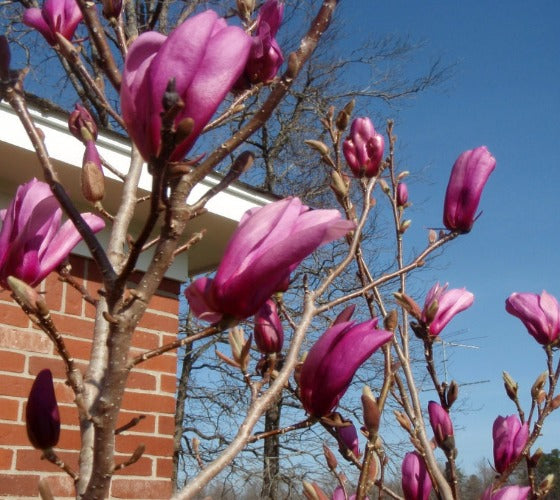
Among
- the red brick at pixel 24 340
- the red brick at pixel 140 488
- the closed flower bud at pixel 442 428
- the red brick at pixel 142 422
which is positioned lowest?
the red brick at pixel 140 488

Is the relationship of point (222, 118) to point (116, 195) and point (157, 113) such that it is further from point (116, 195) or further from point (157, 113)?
point (116, 195)

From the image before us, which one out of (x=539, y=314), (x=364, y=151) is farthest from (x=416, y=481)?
Answer: (x=364, y=151)

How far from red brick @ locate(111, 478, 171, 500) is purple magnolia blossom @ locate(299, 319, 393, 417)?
1.85m

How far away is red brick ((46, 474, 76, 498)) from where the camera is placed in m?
2.28

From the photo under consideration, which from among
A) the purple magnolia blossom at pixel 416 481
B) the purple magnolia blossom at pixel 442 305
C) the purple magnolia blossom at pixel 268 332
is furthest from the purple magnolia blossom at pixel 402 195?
the purple magnolia blossom at pixel 268 332

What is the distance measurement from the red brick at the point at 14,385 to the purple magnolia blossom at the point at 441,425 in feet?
4.47

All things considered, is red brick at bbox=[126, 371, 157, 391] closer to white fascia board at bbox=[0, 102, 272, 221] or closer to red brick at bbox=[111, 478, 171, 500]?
red brick at bbox=[111, 478, 171, 500]

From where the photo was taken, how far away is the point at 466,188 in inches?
49.3

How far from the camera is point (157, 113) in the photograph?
531 millimetres

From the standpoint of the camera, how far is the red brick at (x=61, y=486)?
2.28 metres

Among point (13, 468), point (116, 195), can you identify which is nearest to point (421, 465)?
point (13, 468)

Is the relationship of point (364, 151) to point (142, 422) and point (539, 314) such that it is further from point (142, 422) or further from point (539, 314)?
point (142, 422)

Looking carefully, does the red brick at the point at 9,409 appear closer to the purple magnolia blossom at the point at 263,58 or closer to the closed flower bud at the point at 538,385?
the closed flower bud at the point at 538,385

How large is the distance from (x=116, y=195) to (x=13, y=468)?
92 cm
